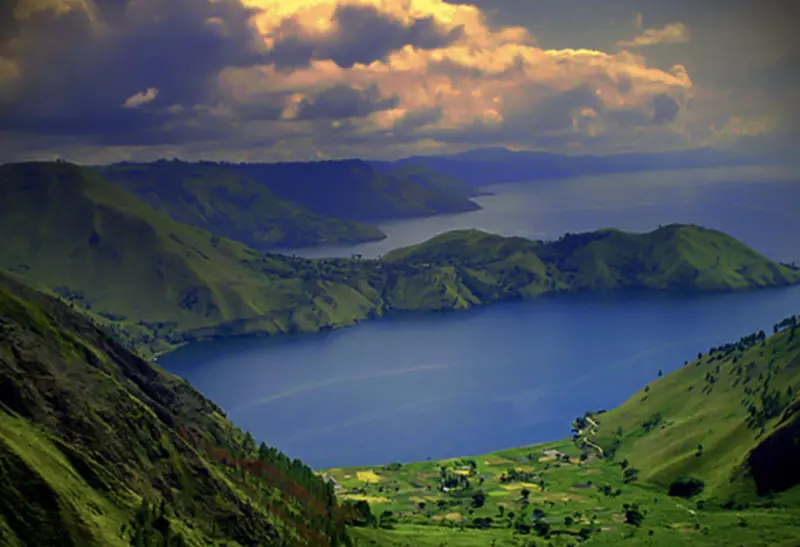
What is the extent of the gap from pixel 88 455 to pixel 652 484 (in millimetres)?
113193

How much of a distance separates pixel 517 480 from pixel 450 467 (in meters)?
16.9

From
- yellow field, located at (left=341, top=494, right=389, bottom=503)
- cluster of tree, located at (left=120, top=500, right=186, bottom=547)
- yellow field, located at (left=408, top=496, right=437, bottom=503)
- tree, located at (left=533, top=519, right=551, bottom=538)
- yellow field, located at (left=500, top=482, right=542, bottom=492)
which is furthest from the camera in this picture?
yellow field, located at (left=500, top=482, right=542, bottom=492)

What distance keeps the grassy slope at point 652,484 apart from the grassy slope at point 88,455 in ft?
90.4

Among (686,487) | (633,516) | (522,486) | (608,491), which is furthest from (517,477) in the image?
(633,516)

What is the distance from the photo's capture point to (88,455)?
3388 inches

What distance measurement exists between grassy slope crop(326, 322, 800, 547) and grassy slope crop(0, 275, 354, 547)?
27.6 meters

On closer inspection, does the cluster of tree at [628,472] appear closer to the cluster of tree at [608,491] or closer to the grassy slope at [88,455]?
the cluster of tree at [608,491]

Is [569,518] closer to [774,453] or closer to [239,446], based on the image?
[774,453]

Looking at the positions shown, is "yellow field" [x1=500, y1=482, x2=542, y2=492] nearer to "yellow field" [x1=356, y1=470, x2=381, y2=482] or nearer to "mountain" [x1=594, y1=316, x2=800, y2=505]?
"mountain" [x1=594, y1=316, x2=800, y2=505]

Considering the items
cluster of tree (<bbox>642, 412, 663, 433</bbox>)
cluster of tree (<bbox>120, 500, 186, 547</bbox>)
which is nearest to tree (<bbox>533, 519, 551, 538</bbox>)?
cluster of tree (<bbox>642, 412, 663, 433</bbox>)

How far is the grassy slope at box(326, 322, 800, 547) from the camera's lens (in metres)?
134

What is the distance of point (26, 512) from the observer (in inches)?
2734

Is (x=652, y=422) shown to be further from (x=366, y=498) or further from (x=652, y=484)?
(x=366, y=498)

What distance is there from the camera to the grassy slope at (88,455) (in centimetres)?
7125
